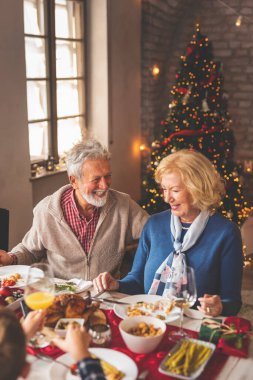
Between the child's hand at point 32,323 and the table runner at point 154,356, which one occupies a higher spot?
the child's hand at point 32,323

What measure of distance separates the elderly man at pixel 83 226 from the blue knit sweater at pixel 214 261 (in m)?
0.27

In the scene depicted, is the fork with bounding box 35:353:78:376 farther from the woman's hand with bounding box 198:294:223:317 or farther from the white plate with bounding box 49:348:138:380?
the woman's hand with bounding box 198:294:223:317

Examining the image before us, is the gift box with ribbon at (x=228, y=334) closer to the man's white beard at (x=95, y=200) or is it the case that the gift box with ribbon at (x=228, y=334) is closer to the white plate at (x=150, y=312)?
the white plate at (x=150, y=312)

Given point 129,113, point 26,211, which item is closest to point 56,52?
→ point 129,113

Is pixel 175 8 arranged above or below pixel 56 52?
above

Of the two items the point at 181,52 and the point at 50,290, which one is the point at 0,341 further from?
the point at 181,52

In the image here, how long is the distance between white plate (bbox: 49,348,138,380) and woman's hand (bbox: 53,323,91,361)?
0.33 ft

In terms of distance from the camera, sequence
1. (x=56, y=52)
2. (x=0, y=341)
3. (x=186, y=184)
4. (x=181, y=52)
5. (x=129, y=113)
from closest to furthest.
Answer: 1. (x=0, y=341)
2. (x=186, y=184)
3. (x=56, y=52)
4. (x=129, y=113)
5. (x=181, y=52)

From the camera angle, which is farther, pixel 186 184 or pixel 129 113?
pixel 129 113

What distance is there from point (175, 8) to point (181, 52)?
0.52m

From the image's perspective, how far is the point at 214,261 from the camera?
6.43 feet

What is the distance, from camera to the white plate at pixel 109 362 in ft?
4.26

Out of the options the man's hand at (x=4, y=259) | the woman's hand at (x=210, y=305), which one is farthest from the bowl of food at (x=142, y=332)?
the man's hand at (x=4, y=259)

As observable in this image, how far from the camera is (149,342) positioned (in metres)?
1.42
